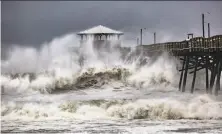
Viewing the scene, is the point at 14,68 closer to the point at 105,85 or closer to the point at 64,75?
the point at 64,75

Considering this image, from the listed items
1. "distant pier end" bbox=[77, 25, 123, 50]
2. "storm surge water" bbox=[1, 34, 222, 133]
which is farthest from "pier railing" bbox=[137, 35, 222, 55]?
"distant pier end" bbox=[77, 25, 123, 50]

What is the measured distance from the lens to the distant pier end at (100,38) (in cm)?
4650

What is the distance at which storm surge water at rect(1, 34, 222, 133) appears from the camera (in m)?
23.2

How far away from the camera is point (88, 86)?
118 feet

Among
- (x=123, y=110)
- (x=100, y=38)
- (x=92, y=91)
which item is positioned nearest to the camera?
(x=123, y=110)

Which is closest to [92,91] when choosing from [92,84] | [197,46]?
[92,84]

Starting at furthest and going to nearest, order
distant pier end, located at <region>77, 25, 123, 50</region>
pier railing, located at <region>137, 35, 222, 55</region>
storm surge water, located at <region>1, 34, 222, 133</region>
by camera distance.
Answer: distant pier end, located at <region>77, 25, 123, 50</region>, pier railing, located at <region>137, 35, 222, 55</region>, storm surge water, located at <region>1, 34, 222, 133</region>

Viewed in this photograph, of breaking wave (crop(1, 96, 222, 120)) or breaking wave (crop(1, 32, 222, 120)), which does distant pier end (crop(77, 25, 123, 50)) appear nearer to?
breaking wave (crop(1, 32, 222, 120))

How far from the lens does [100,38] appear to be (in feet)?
155

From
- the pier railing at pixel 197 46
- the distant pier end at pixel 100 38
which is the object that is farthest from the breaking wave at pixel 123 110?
the distant pier end at pixel 100 38

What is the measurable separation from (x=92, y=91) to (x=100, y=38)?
13.4 meters

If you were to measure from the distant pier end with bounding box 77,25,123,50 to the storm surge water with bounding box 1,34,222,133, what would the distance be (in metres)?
0.43

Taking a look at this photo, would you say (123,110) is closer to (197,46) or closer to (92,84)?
(197,46)

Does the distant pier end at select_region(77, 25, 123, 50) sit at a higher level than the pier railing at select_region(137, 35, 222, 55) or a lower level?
higher
